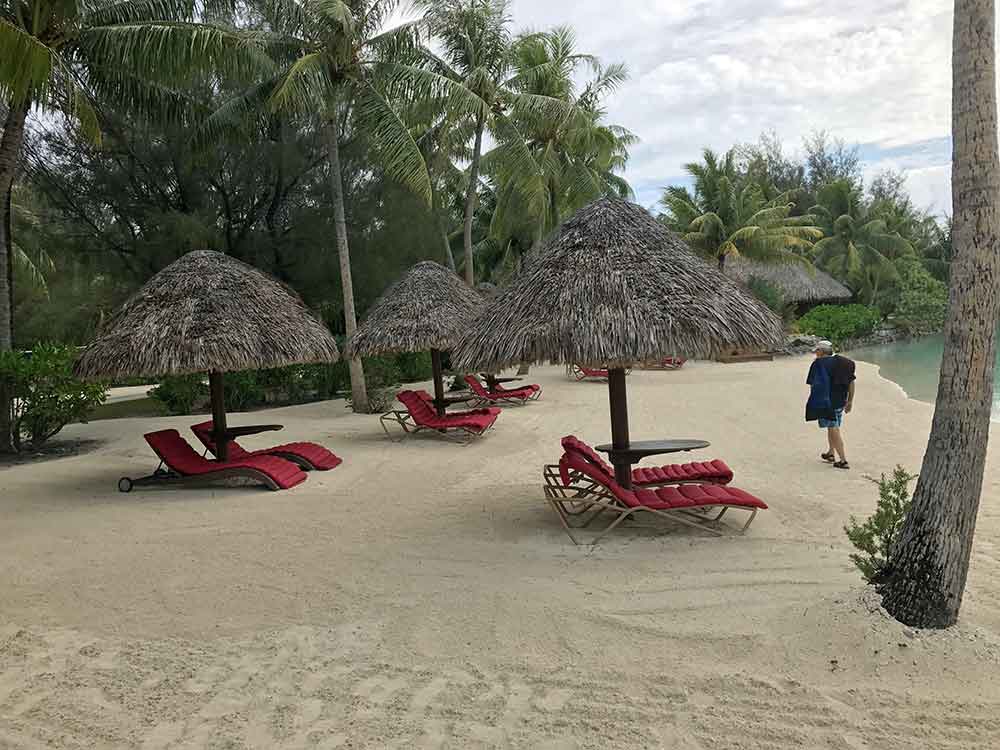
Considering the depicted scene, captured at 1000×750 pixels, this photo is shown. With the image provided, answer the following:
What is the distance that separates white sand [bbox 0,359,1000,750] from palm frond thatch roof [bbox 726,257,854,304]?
2616 centimetres

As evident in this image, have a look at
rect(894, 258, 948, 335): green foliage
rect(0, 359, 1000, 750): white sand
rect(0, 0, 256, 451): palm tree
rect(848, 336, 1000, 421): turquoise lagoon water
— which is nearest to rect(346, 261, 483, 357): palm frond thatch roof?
rect(0, 359, 1000, 750): white sand

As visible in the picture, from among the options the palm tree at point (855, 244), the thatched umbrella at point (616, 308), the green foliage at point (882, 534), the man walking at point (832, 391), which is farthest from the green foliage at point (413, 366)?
the palm tree at point (855, 244)

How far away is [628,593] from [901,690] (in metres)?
1.62

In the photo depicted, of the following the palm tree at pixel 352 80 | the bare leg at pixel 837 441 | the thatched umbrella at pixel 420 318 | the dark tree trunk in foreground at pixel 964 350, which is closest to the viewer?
the dark tree trunk in foreground at pixel 964 350

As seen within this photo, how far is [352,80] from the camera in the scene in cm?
1380

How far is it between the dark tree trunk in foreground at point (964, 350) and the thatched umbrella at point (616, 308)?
2.09m

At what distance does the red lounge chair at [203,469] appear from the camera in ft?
25.4

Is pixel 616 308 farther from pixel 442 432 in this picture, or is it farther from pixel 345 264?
pixel 345 264

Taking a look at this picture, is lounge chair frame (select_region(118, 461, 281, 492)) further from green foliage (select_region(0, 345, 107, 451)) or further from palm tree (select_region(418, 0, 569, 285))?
palm tree (select_region(418, 0, 569, 285))

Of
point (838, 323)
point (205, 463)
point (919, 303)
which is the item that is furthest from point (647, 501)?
point (919, 303)

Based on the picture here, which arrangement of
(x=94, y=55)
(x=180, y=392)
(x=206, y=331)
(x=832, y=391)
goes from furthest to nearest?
(x=180, y=392), (x=94, y=55), (x=206, y=331), (x=832, y=391)

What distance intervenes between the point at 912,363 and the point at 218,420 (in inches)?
883

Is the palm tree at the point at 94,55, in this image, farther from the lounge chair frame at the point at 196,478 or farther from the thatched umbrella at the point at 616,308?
the thatched umbrella at the point at 616,308

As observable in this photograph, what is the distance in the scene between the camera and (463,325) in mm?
11359
